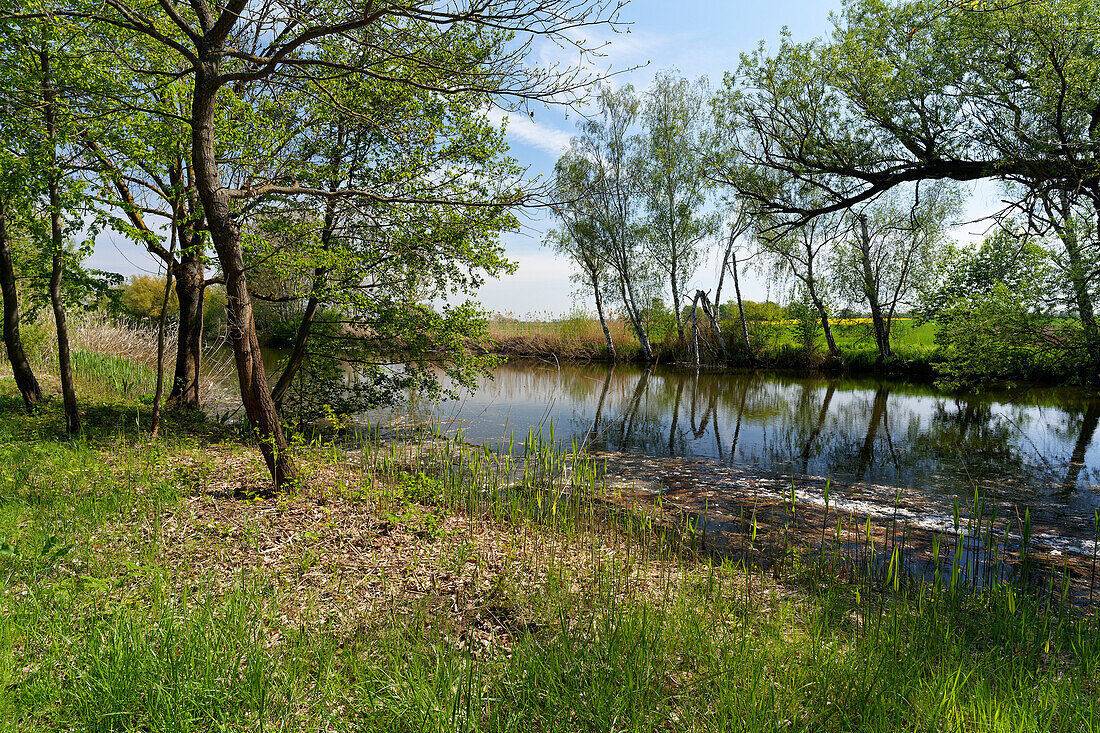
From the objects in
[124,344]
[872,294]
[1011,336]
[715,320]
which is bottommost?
[124,344]

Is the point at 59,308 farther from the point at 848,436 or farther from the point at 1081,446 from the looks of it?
the point at 1081,446

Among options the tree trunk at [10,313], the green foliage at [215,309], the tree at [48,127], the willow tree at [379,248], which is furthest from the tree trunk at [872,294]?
the tree trunk at [10,313]

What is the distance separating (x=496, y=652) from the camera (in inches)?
131

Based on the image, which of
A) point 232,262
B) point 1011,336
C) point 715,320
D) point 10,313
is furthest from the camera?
point 715,320

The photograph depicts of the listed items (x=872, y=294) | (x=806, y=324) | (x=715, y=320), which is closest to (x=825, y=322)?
(x=806, y=324)

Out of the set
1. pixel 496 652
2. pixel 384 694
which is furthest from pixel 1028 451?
pixel 384 694

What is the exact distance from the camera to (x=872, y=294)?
22922 millimetres

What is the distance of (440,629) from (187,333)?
851 cm

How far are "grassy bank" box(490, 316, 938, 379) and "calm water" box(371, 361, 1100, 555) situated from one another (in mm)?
3519

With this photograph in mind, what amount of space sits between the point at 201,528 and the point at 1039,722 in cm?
552

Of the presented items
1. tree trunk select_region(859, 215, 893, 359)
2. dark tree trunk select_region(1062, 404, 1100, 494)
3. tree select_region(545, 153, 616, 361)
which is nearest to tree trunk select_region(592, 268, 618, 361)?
tree select_region(545, 153, 616, 361)

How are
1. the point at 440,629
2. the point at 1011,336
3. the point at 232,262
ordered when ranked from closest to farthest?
the point at 440,629 < the point at 232,262 < the point at 1011,336

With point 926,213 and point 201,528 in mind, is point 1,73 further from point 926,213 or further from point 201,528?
point 926,213

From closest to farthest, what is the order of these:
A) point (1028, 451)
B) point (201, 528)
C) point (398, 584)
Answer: point (398, 584) < point (201, 528) < point (1028, 451)
